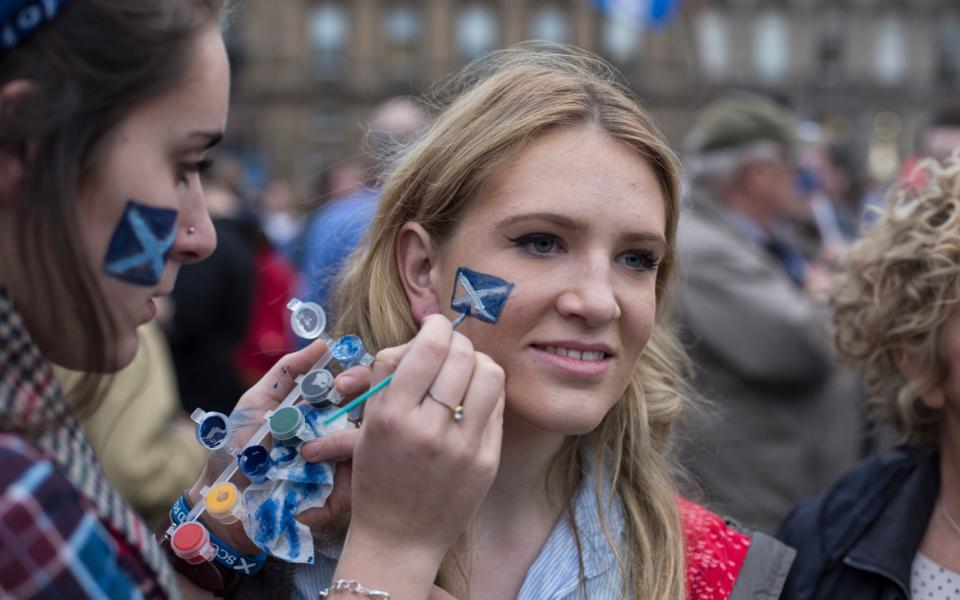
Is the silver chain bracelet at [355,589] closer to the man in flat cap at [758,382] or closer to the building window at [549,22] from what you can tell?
the man in flat cap at [758,382]

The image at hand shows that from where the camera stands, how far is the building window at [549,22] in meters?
47.2

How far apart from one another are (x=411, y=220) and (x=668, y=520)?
711 millimetres

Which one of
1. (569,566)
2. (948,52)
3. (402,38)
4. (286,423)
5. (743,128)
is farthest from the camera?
(948,52)

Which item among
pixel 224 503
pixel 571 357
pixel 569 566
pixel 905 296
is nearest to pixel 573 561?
pixel 569 566

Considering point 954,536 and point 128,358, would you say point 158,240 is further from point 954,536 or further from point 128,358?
point 954,536

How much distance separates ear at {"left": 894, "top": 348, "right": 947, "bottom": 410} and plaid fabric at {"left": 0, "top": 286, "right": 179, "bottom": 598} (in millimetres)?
1737

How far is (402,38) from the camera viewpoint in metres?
49.5

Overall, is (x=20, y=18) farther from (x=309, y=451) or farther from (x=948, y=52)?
(x=948, y=52)

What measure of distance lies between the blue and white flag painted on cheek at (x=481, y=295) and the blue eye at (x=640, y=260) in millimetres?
225

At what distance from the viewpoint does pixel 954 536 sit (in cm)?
231

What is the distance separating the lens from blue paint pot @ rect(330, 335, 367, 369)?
1693 millimetres

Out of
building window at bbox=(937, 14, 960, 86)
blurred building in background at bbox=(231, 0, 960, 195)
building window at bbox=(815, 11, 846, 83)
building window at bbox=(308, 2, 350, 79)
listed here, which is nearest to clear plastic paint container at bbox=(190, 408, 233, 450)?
blurred building in background at bbox=(231, 0, 960, 195)

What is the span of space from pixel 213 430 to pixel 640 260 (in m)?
0.76

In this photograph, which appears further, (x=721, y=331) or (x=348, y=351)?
(x=721, y=331)
